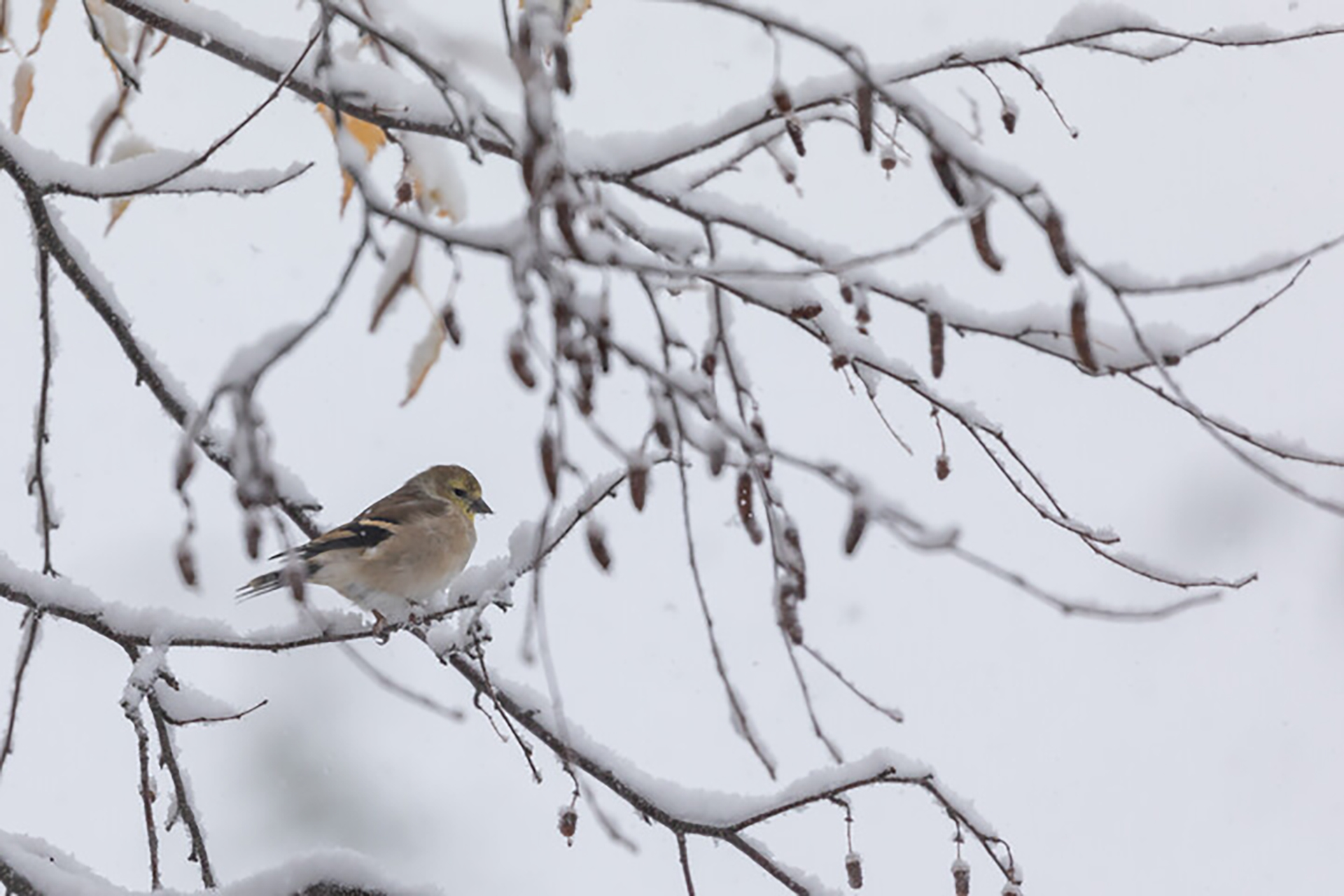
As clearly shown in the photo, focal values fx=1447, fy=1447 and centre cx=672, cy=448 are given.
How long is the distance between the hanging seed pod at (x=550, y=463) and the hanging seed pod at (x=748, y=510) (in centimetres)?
30

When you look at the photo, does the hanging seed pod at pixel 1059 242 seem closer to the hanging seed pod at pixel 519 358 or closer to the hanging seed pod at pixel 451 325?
the hanging seed pod at pixel 519 358

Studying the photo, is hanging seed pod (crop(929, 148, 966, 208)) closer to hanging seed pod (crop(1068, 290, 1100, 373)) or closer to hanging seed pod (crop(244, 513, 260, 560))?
hanging seed pod (crop(1068, 290, 1100, 373))

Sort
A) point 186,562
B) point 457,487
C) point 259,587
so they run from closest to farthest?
point 186,562 → point 259,587 → point 457,487

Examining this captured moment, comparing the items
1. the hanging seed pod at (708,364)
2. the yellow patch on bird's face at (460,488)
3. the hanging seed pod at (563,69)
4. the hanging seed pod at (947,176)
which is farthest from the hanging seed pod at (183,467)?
the yellow patch on bird's face at (460,488)

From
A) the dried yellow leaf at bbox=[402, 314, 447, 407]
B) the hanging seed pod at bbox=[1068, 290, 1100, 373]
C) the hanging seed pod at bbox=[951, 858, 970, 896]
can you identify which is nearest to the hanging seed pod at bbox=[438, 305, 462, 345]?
the dried yellow leaf at bbox=[402, 314, 447, 407]

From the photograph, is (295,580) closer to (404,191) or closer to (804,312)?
(804,312)

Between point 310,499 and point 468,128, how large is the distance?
5.37 feet

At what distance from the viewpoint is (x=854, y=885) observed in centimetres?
244

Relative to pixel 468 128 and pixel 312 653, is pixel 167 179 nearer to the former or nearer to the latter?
pixel 468 128

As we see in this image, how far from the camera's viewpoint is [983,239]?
1838 millimetres

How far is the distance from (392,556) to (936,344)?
2.48 meters

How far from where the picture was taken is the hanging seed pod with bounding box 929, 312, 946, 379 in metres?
1.88

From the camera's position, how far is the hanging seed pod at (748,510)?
1.71 metres

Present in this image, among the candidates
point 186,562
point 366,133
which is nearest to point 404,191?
point 366,133
